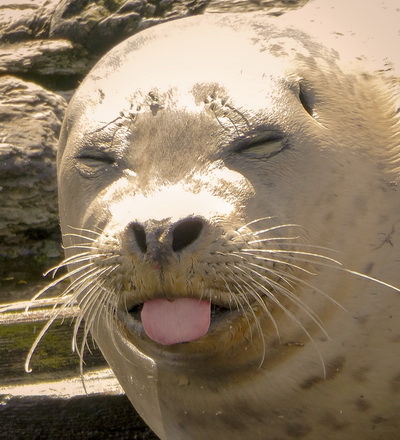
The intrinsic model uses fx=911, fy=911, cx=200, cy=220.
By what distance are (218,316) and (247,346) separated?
203mm

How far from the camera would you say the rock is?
19.1ft

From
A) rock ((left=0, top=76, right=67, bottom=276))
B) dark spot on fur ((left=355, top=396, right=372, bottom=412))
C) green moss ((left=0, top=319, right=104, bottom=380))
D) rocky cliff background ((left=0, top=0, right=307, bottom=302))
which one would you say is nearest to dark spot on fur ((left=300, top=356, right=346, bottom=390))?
dark spot on fur ((left=355, top=396, right=372, bottom=412))

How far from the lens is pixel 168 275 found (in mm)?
2068

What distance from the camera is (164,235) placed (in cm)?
205

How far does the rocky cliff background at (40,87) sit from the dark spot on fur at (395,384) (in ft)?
10.0

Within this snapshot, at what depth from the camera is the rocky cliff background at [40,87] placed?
19.2ft

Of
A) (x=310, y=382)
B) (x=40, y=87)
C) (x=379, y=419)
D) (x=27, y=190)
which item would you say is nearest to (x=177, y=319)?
(x=310, y=382)

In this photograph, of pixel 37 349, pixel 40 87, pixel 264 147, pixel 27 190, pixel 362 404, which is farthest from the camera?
pixel 40 87

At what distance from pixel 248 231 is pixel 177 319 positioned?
0.90 ft

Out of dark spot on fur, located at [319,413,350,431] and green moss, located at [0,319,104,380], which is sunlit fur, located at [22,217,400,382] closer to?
dark spot on fur, located at [319,413,350,431]

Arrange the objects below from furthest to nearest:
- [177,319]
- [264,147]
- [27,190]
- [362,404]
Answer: [27,190]
[362,404]
[264,147]
[177,319]

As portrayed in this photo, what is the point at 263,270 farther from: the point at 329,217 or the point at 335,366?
the point at 335,366

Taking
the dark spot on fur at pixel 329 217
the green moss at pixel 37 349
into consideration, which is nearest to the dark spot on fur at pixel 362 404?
the dark spot on fur at pixel 329 217

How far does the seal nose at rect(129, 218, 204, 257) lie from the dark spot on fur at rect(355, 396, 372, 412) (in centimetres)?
76
